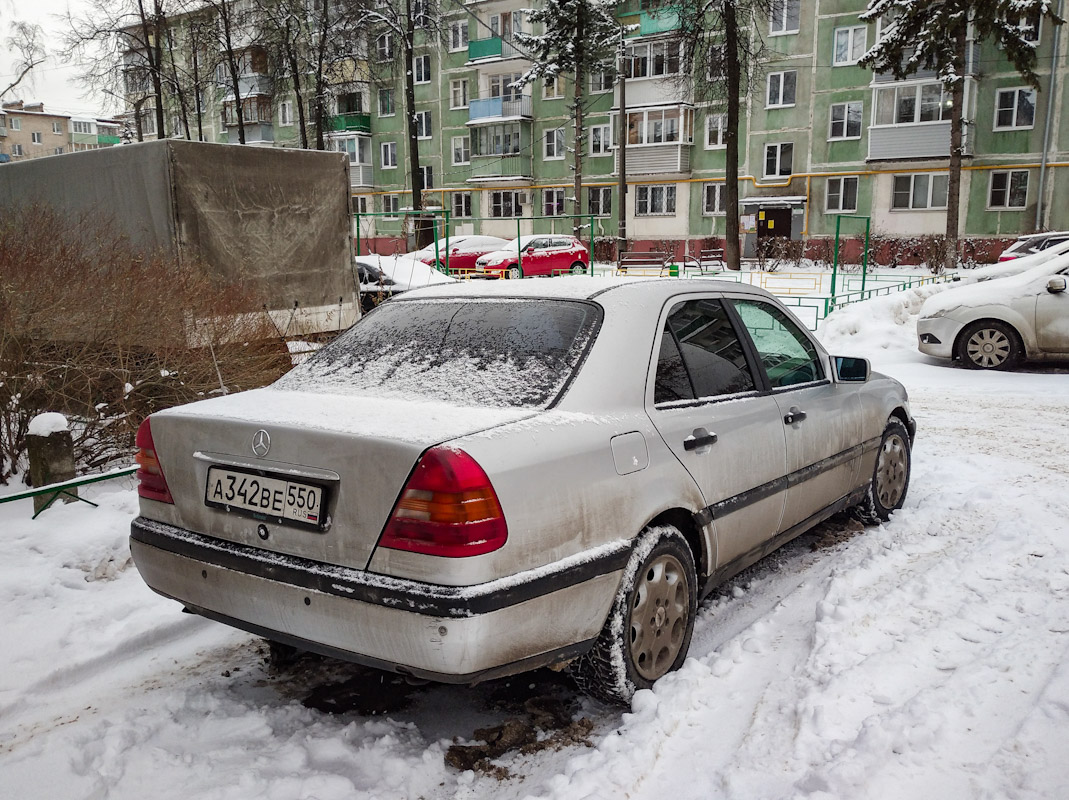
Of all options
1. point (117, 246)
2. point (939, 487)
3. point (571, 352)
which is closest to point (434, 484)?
point (571, 352)

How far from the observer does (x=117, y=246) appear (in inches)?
271

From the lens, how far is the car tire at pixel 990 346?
35.2 feet

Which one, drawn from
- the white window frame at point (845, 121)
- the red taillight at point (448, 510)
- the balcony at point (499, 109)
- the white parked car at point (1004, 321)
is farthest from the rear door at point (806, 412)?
the balcony at point (499, 109)

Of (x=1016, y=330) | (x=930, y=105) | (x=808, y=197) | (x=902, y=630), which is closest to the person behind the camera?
(x=902, y=630)

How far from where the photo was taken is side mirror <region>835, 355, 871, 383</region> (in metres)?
4.71

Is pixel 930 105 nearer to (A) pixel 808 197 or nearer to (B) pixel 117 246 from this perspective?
(A) pixel 808 197

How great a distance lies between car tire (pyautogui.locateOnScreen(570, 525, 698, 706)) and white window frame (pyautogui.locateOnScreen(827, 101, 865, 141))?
3682 cm

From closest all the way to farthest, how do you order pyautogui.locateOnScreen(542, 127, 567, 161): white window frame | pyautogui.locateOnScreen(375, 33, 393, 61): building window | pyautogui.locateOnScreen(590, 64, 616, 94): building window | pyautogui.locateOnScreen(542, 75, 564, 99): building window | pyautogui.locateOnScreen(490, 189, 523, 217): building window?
pyautogui.locateOnScreen(375, 33, 393, 61): building window < pyautogui.locateOnScreen(590, 64, 616, 94): building window < pyautogui.locateOnScreen(542, 75, 564, 99): building window < pyautogui.locateOnScreen(542, 127, 567, 161): white window frame < pyautogui.locateOnScreen(490, 189, 523, 217): building window

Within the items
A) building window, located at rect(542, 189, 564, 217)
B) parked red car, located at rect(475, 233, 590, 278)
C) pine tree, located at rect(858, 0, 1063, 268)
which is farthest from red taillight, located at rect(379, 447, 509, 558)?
building window, located at rect(542, 189, 564, 217)

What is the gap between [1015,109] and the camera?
32.8m

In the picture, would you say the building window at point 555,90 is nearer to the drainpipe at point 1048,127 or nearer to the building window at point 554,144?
the building window at point 554,144

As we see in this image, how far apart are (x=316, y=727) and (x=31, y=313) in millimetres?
3674

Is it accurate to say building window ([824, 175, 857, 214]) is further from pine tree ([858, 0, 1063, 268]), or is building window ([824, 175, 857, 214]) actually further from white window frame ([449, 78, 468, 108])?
white window frame ([449, 78, 468, 108])

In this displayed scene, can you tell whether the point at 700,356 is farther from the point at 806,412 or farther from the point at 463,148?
the point at 463,148
